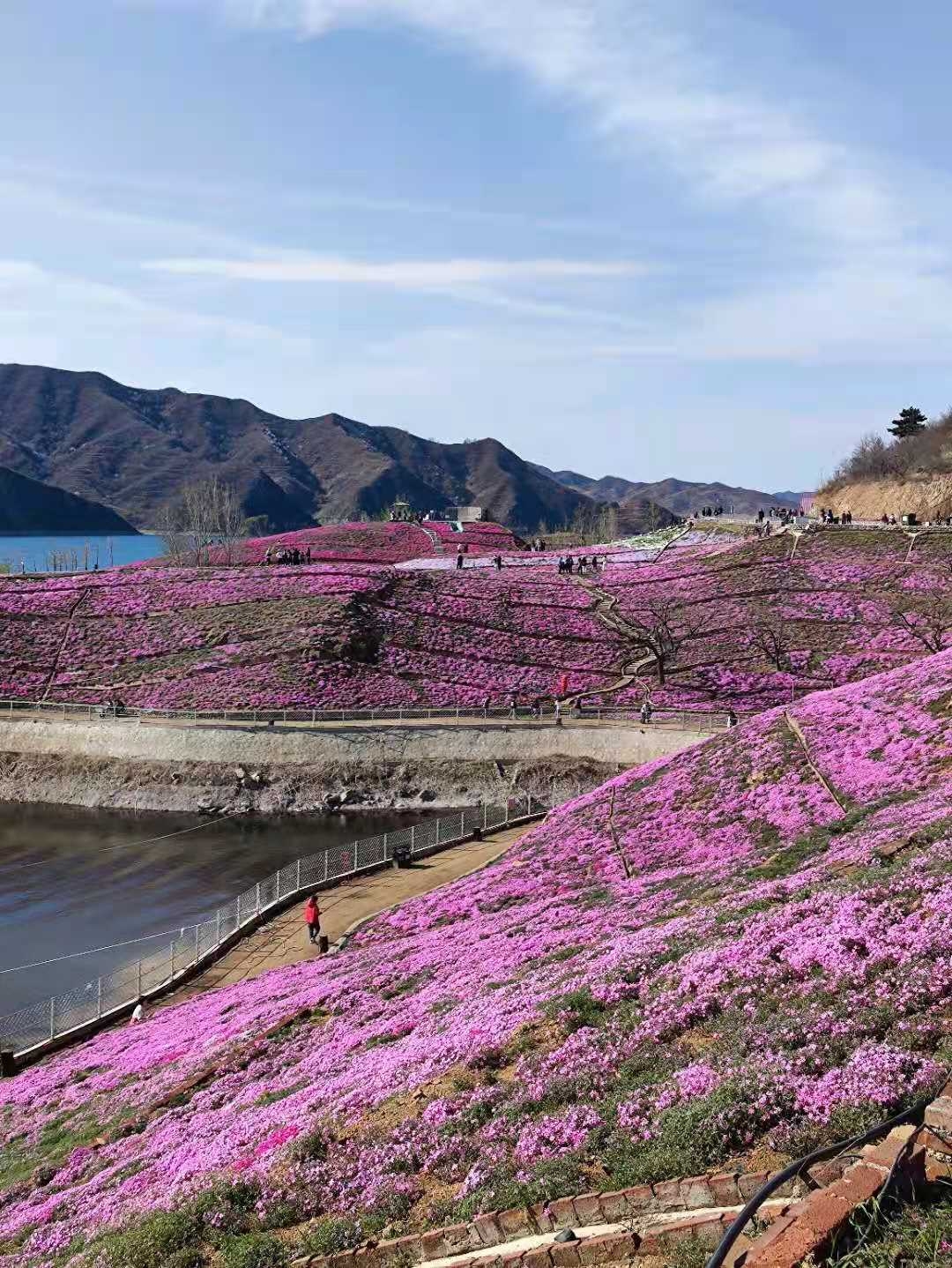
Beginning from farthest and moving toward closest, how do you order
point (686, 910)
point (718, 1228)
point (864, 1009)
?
point (686, 910)
point (864, 1009)
point (718, 1228)

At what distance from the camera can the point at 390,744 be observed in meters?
55.6

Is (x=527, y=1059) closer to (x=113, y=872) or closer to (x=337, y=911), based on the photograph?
(x=337, y=911)

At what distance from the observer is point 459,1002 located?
63.2 ft

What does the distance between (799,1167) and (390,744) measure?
48.2 metres

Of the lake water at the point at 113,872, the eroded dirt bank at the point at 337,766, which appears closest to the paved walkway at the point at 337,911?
the lake water at the point at 113,872

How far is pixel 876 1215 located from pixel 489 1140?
555cm

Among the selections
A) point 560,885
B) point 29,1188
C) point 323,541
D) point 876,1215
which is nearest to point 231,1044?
point 29,1188

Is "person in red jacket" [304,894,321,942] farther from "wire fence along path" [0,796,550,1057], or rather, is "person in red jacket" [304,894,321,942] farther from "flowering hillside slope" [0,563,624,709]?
"flowering hillside slope" [0,563,624,709]

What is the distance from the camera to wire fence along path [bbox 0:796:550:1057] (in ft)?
90.8

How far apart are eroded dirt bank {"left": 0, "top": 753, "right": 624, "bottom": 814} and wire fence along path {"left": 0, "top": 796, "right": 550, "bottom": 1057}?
221 inches

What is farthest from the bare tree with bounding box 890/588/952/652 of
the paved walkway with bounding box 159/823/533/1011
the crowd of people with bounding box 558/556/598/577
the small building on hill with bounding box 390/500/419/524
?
the small building on hill with bounding box 390/500/419/524

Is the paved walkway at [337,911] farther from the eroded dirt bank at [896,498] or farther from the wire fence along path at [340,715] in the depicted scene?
the eroded dirt bank at [896,498]

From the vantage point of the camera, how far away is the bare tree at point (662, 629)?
223 feet

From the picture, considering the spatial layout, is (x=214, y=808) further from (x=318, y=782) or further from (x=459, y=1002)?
(x=459, y=1002)
